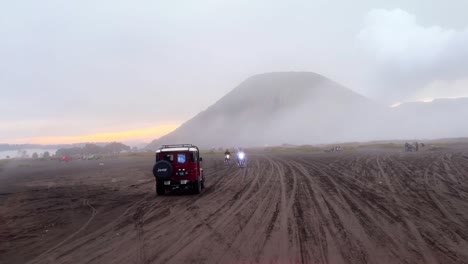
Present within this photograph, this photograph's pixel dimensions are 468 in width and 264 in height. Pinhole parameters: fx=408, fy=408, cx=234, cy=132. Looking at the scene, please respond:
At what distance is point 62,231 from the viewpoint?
1276 centimetres

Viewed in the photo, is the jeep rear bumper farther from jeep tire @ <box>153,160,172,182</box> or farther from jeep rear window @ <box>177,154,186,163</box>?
jeep rear window @ <box>177,154,186,163</box>

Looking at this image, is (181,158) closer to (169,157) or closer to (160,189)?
(169,157)

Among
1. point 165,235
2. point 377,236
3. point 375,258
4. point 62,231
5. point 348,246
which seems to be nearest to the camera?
point 375,258

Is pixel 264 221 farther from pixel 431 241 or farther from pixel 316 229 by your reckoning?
pixel 431 241

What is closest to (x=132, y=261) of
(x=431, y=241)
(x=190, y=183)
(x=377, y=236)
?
(x=377, y=236)

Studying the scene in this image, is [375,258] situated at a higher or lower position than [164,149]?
lower

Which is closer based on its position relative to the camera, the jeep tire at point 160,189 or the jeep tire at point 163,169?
the jeep tire at point 163,169

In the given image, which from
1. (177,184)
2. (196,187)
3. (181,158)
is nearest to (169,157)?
(181,158)

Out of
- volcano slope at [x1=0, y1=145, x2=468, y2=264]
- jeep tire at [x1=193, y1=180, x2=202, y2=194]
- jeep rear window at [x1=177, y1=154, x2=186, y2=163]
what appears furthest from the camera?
jeep tire at [x1=193, y1=180, x2=202, y2=194]

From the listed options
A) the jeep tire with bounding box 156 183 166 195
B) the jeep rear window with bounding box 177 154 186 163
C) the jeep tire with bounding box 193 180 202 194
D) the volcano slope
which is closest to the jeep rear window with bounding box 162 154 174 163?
the jeep rear window with bounding box 177 154 186 163

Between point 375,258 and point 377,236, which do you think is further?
point 377,236

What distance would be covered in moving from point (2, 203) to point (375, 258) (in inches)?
779

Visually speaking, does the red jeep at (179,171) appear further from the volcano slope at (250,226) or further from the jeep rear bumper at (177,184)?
the volcano slope at (250,226)

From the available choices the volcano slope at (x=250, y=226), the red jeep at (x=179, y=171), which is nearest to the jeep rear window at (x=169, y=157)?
the red jeep at (x=179, y=171)
